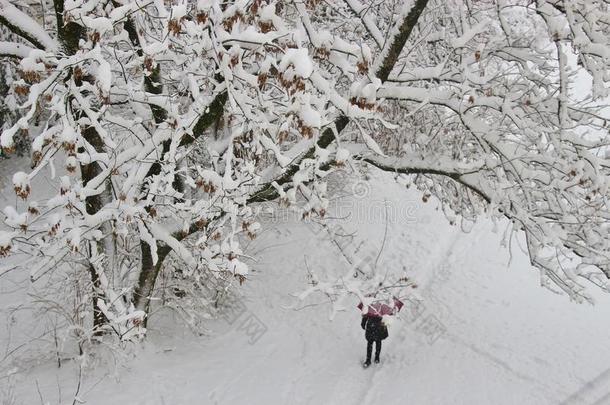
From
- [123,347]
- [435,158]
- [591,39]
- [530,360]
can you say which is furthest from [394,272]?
[591,39]

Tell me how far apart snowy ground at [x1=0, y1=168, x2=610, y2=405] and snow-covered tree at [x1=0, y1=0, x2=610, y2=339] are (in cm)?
122

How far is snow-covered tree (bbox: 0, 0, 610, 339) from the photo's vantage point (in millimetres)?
3865

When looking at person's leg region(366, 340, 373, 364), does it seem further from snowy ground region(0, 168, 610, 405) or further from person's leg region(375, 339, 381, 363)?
snowy ground region(0, 168, 610, 405)

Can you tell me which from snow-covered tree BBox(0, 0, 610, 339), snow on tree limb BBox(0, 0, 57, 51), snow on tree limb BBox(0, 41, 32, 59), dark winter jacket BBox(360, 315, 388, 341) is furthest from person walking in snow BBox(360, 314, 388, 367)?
snow on tree limb BBox(0, 41, 32, 59)

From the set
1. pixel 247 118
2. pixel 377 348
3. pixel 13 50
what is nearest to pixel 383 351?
pixel 377 348

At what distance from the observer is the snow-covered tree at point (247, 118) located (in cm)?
387

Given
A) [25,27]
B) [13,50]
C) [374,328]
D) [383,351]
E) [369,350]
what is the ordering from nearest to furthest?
[25,27] < [13,50] < [374,328] < [369,350] < [383,351]

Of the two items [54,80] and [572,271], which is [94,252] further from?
[572,271]

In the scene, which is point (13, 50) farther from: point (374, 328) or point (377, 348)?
point (377, 348)

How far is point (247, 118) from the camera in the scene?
14.4 feet

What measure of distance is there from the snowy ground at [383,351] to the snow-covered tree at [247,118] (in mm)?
1216

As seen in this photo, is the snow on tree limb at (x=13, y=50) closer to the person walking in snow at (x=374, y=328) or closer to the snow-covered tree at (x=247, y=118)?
the snow-covered tree at (x=247, y=118)

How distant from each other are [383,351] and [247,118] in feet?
19.3

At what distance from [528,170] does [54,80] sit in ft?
16.3
